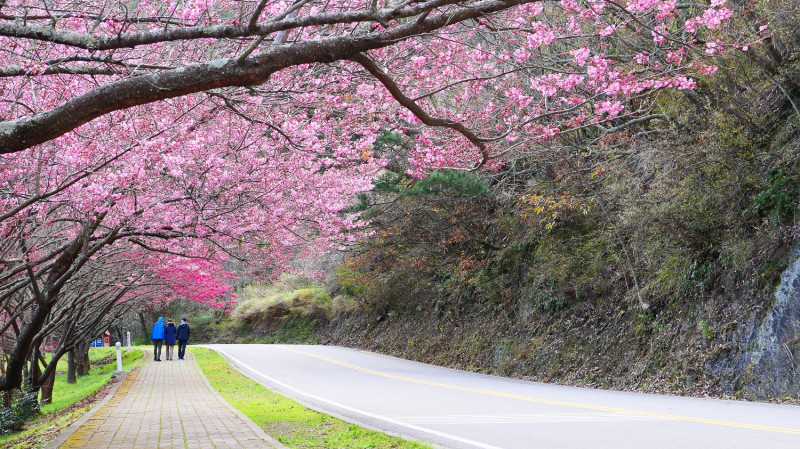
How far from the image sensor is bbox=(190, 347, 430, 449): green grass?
26.1 feet

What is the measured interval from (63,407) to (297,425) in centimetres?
1196

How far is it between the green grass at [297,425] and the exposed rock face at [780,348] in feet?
21.3

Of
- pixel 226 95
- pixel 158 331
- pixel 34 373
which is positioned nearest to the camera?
pixel 226 95

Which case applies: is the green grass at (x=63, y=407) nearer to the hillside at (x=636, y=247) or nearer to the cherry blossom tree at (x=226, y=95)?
the cherry blossom tree at (x=226, y=95)

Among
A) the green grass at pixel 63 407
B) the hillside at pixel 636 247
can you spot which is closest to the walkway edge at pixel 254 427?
the green grass at pixel 63 407

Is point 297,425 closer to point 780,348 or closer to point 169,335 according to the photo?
point 780,348

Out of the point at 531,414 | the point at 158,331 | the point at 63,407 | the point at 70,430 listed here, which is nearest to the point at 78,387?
the point at 158,331

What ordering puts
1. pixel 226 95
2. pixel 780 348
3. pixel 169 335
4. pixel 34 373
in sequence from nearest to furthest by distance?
pixel 226 95, pixel 780 348, pixel 34 373, pixel 169 335

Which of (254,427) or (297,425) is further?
(297,425)

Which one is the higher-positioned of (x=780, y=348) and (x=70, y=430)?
(x=70, y=430)

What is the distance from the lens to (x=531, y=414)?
980 centimetres

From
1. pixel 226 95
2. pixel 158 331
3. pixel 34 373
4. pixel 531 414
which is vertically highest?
pixel 226 95

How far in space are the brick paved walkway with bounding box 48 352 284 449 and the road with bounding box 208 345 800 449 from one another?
1711 millimetres

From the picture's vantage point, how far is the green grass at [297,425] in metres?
7.95
